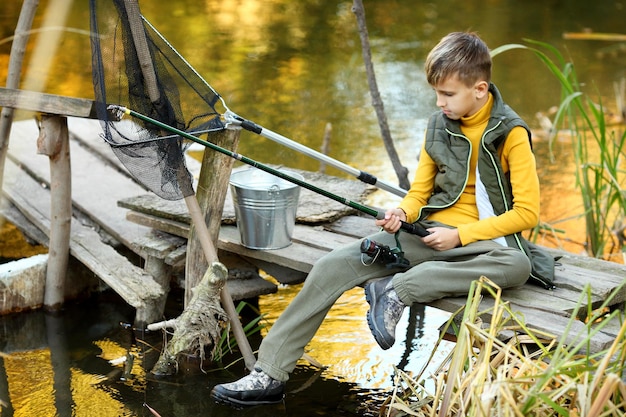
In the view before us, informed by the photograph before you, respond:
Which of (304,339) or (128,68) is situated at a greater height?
(128,68)

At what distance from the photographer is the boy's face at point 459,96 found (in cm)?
308

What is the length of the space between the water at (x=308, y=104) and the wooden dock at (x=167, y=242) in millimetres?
271

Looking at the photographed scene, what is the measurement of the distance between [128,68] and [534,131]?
3978 mm

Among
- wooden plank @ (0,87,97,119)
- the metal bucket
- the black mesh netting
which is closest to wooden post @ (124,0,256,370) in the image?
the black mesh netting

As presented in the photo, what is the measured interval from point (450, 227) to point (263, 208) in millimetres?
757

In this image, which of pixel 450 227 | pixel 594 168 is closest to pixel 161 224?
pixel 450 227

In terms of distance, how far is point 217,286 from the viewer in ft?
10.8

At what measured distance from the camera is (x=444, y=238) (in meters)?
3.12

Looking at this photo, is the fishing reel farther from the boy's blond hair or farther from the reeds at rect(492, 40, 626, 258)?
the reeds at rect(492, 40, 626, 258)

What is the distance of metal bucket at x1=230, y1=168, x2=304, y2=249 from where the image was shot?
139 inches

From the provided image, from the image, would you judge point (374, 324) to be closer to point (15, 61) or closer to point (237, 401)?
point (237, 401)

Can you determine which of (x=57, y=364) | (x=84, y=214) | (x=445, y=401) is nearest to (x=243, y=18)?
(x=84, y=214)

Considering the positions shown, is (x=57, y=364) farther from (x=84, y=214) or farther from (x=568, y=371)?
(x=568, y=371)

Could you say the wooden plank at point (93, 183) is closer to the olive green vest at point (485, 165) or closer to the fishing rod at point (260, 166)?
the fishing rod at point (260, 166)
